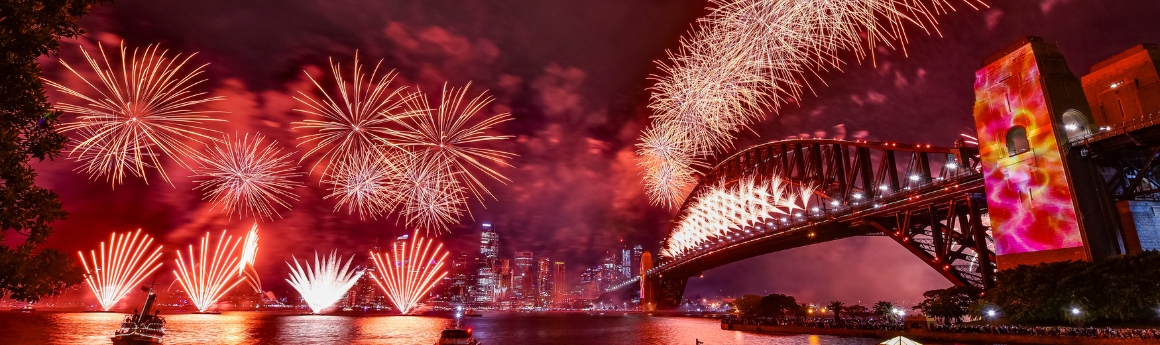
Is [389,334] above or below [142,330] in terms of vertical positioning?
below

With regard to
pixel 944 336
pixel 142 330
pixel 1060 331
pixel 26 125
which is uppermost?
pixel 26 125

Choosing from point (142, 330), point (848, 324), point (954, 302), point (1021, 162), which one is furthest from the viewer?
point (848, 324)

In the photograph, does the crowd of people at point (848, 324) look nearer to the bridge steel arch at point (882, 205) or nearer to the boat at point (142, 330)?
the bridge steel arch at point (882, 205)

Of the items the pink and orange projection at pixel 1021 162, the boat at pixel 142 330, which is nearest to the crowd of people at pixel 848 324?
the pink and orange projection at pixel 1021 162

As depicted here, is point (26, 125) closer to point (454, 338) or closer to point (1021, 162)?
point (454, 338)

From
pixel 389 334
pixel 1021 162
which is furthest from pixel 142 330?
pixel 1021 162

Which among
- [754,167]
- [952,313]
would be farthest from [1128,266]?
[754,167]
